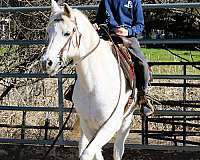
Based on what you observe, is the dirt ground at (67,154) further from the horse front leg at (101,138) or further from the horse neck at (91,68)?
the horse neck at (91,68)

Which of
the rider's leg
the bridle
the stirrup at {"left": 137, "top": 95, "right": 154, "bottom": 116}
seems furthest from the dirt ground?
the bridle

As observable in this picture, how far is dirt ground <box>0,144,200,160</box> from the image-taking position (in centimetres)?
659

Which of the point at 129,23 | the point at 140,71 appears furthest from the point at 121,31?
the point at 140,71

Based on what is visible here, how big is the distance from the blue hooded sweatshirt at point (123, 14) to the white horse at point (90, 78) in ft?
1.21

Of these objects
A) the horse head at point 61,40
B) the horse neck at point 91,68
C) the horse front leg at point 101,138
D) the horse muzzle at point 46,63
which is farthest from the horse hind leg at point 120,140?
the horse muzzle at point 46,63

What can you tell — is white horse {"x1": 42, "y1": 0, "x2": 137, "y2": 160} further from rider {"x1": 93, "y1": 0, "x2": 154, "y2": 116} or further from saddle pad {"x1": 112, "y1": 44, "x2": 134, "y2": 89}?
rider {"x1": 93, "y1": 0, "x2": 154, "y2": 116}

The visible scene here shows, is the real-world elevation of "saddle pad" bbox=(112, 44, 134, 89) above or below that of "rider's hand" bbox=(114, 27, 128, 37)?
→ below

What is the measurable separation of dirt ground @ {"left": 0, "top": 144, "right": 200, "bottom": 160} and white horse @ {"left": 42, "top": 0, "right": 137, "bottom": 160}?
5.57ft

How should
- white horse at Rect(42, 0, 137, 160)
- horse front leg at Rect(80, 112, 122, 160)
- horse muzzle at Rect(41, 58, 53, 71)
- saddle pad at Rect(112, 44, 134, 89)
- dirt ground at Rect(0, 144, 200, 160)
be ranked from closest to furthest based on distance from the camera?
horse muzzle at Rect(41, 58, 53, 71), white horse at Rect(42, 0, 137, 160), horse front leg at Rect(80, 112, 122, 160), saddle pad at Rect(112, 44, 134, 89), dirt ground at Rect(0, 144, 200, 160)

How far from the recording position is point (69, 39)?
435cm

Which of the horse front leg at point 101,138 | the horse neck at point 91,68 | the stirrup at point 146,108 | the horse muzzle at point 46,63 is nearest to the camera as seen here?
the horse muzzle at point 46,63

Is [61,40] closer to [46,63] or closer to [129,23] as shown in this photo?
[46,63]

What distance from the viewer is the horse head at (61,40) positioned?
4.18 meters

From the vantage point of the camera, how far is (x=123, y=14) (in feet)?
17.4
